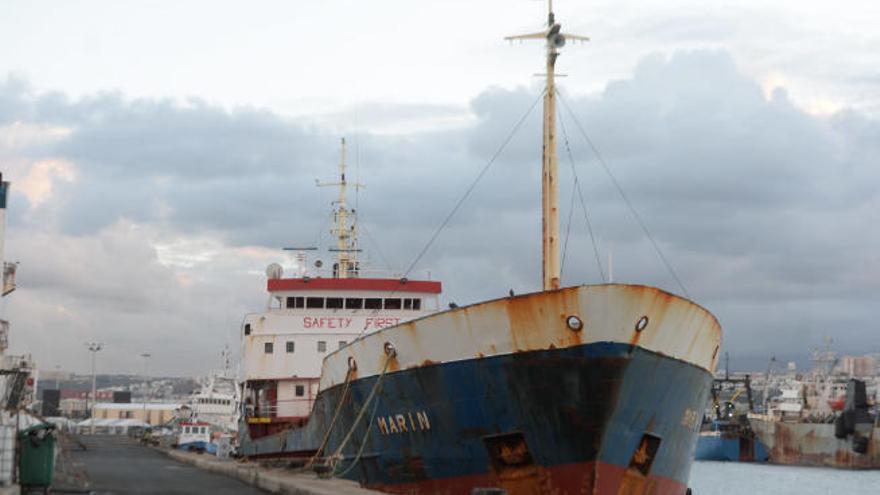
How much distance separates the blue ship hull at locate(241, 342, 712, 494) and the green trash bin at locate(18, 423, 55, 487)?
637 centimetres

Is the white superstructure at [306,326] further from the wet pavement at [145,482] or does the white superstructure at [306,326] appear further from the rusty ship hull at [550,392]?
the rusty ship hull at [550,392]

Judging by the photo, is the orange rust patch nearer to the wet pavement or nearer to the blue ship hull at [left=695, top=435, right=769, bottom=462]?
the wet pavement

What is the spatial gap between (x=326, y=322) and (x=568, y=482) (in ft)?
50.7

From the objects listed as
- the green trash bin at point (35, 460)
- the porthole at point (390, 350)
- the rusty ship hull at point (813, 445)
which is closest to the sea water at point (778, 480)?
the rusty ship hull at point (813, 445)

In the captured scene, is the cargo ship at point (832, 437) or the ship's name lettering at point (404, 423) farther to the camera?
the cargo ship at point (832, 437)

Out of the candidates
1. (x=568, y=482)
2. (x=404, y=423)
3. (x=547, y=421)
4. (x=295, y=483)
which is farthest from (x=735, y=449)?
(x=547, y=421)

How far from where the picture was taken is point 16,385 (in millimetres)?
43875

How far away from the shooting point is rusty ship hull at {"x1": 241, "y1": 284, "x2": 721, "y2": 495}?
18797 mm

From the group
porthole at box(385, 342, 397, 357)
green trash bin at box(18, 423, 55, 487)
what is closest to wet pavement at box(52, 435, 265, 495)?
green trash bin at box(18, 423, 55, 487)

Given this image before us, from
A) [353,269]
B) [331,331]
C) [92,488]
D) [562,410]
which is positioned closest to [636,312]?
[562,410]

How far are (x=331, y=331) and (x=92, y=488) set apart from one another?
11422 mm

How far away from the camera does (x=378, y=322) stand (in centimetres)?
3306

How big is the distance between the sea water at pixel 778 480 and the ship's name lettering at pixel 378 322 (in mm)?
27633

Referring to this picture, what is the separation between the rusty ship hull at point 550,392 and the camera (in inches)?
740
